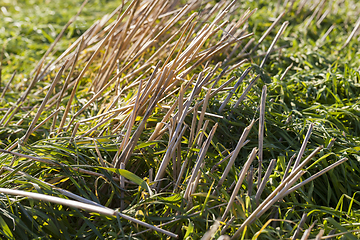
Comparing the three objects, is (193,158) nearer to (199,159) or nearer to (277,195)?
(199,159)

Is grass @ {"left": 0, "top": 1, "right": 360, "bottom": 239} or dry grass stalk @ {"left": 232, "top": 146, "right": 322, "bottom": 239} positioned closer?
dry grass stalk @ {"left": 232, "top": 146, "right": 322, "bottom": 239}

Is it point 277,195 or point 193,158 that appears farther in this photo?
point 193,158

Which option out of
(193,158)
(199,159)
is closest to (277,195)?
(199,159)

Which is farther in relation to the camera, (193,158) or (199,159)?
(193,158)

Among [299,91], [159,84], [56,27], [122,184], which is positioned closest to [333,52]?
[299,91]

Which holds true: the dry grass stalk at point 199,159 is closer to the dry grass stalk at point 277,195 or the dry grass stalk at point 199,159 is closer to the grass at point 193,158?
the grass at point 193,158

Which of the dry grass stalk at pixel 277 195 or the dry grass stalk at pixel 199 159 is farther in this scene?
the dry grass stalk at pixel 199 159

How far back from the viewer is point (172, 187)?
1341 millimetres

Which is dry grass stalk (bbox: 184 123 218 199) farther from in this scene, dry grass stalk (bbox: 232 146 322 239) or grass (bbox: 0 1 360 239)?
dry grass stalk (bbox: 232 146 322 239)

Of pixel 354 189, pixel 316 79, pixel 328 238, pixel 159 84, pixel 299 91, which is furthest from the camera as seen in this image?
pixel 316 79

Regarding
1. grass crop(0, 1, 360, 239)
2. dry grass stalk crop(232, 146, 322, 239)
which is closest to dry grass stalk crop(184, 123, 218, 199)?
grass crop(0, 1, 360, 239)

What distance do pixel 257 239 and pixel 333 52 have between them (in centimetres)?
198

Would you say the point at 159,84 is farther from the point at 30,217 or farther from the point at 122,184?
the point at 30,217

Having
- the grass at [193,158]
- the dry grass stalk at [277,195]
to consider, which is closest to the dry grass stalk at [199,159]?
the grass at [193,158]
